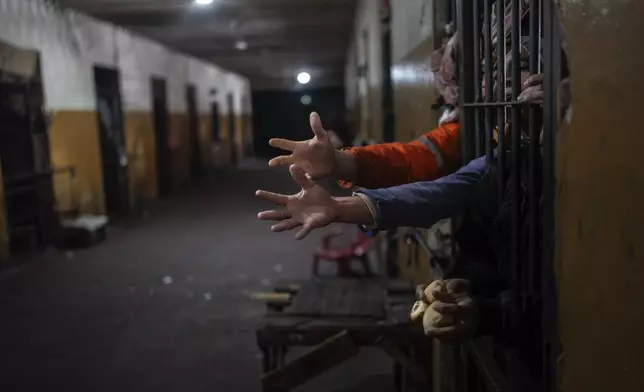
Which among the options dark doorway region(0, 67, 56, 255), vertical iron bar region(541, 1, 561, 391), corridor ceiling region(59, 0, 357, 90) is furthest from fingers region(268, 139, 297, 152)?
corridor ceiling region(59, 0, 357, 90)

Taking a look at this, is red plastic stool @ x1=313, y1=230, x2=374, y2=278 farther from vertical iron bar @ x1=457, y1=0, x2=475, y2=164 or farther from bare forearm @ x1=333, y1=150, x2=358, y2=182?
bare forearm @ x1=333, y1=150, x2=358, y2=182

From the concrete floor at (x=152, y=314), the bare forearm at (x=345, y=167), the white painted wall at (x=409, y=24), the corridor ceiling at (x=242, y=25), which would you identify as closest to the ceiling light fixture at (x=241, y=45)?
the corridor ceiling at (x=242, y=25)

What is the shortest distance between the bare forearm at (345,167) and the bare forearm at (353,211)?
0.22 metres

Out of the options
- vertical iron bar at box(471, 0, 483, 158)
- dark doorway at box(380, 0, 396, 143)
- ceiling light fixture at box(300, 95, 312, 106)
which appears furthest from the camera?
ceiling light fixture at box(300, 95, 312, 106)

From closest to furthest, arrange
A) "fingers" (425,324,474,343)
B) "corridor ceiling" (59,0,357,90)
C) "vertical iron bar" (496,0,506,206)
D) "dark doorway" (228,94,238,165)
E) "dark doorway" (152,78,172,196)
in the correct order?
"fingers" (425,324,474,343), "vertical iron bar" (496,0,506,206), "corridor ceiling" (59,0,357,90), "dark doorway" (152,78,172,196), "dark doorway" (228,94,238,165)

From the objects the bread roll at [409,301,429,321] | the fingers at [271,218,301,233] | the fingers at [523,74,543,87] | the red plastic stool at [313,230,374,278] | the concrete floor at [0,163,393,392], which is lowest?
the concrete floor at [0,163,393,392]

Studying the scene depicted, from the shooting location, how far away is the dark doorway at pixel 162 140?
10.6 meters

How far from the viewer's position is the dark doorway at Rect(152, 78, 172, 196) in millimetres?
10641

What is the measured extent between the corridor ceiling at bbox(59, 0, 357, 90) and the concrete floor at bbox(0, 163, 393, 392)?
2.42 metres

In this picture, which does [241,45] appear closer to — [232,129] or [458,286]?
[232,129]

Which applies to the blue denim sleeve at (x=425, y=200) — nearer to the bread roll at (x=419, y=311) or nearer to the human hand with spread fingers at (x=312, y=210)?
the human hand with spread fingers at (x=312, y=210)

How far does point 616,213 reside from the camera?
1042 mm

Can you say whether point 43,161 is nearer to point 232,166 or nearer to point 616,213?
point 616,213

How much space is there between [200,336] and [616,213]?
320 centimetres
